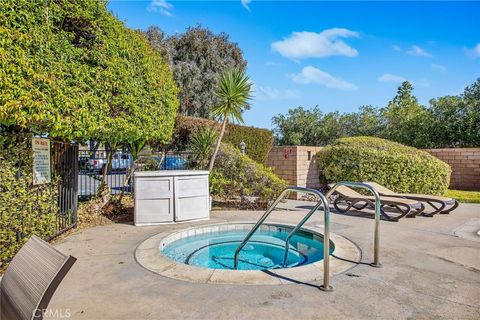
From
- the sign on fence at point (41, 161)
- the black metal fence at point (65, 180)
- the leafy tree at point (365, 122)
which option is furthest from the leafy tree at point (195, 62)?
the sign on fence at point (41, 161)

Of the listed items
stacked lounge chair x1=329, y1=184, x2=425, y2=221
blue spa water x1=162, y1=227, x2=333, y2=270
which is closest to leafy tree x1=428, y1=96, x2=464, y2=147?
stacked lounge chair x1=329, y1=184, x2=425, y2=221

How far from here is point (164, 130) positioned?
816 cm

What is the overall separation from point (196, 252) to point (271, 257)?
1.40m

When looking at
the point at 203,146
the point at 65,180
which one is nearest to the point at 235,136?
the point at 203,146

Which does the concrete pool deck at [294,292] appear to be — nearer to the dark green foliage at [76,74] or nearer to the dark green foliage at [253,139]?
the dark green foliage at [76,74]

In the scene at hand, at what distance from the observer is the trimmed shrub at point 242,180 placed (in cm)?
901

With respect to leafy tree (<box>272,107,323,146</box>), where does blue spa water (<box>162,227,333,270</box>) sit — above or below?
below

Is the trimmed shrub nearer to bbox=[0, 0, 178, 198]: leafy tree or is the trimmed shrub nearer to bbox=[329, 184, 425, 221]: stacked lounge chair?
bbox=[329, 184, 425, 221]: stacked lounge chair

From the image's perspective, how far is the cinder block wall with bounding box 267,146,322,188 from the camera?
1138 centimetres

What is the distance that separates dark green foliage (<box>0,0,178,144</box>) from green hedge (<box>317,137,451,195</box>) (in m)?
6.90

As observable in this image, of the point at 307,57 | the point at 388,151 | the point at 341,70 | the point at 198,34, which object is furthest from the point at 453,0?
the point at 198,34

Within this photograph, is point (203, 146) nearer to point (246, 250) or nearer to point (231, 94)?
point (231, 94)

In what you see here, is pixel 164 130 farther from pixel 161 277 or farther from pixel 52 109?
pixel 161 277

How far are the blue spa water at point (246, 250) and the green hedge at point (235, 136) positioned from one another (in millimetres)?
5283
